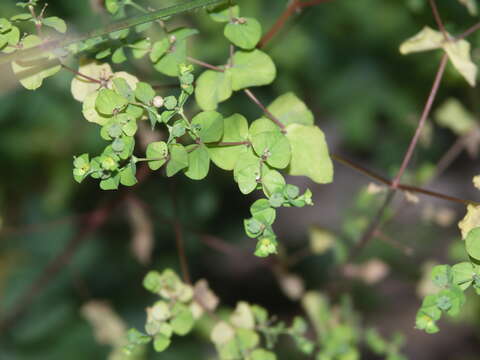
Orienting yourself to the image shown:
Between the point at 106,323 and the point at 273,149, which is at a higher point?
the point at 273,149

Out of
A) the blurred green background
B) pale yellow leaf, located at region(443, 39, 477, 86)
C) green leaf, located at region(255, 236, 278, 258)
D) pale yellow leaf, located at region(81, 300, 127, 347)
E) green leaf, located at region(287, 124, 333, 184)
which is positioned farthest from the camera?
the blurred green background

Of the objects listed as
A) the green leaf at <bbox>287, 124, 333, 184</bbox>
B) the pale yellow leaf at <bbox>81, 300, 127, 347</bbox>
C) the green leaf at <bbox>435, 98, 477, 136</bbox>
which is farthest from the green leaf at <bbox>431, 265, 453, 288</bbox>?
the pale yellow leaf at <bbox>81, 300, 127, 347</bbox>

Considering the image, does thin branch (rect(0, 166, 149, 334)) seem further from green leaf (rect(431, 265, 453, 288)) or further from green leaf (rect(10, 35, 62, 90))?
green leaf (rect(431, 265, 453, 288))

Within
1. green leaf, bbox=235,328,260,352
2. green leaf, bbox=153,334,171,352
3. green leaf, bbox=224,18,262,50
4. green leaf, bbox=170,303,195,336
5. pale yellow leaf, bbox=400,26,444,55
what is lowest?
green leaf, bbox=235,328,260,352

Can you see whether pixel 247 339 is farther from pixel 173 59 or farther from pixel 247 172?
pixel 173 59

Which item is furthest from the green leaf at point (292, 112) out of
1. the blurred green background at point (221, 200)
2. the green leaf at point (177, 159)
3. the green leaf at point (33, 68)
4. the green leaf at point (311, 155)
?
the blurred green background at point (221, 200)

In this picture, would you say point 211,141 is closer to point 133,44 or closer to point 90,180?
point 133,44

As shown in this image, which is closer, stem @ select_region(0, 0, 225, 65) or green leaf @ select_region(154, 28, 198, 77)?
stem @ select_region(0, 0, 225, 65)

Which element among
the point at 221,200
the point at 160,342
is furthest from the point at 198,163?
the point at 221,200
